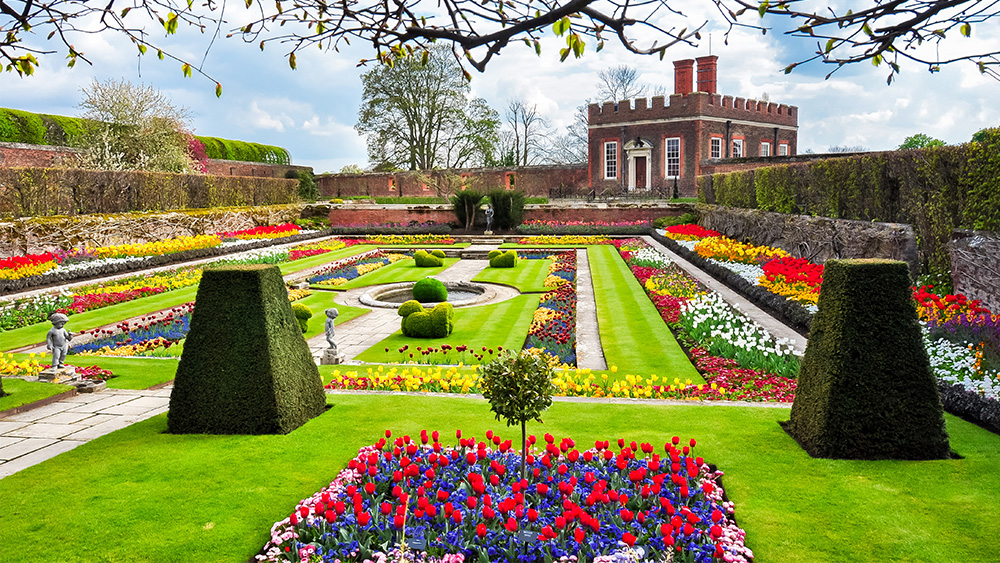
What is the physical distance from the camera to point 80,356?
27.9 ft

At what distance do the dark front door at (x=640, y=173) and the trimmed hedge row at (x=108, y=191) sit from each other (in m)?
23.1

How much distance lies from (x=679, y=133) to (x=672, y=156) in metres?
1.47

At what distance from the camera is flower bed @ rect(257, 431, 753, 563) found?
328 cm

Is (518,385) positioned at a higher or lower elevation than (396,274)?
higher

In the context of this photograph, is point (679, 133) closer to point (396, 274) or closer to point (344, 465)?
point (396, 274)

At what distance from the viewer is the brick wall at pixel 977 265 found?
7391 millimetres

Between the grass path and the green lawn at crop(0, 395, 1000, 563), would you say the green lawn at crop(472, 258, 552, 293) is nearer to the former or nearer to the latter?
the grass path

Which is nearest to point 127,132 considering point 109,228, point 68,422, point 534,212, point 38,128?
point 38,128

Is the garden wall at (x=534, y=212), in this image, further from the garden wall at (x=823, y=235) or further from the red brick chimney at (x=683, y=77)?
the red brick chimney at (x=683, y=77)

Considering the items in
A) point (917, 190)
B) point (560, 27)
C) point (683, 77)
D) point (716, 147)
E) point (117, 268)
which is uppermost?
point (683, 77)

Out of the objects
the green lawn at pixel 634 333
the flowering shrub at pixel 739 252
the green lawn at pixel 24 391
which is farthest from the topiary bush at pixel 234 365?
the flowering shrub at pixel 739 252

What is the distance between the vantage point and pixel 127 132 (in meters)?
28.5

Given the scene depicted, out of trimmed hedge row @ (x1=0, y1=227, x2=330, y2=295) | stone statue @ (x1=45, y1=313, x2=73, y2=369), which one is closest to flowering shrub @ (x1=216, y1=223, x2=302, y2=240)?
trimmed hedge row @ (x1=0, y1=227, x2=330, y2=295)

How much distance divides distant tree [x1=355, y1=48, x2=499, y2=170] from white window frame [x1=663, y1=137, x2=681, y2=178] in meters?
12.4
